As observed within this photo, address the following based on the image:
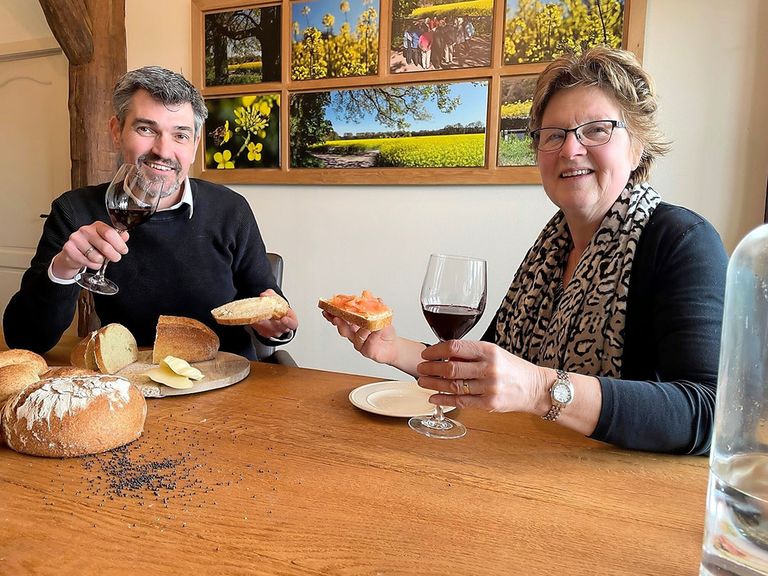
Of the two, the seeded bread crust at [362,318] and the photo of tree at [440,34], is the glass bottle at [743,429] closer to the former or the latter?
the seeded bread crust at [362,318]

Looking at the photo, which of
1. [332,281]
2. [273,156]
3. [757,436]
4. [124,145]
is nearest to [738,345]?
[757,436]

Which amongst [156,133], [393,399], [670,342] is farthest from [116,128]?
[670,342]

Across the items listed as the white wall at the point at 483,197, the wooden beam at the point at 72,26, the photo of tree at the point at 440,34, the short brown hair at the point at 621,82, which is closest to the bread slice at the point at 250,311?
the short brown hair at the point at 621,82

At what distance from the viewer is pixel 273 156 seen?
299 centimetres

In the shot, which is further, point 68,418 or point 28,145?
point 28,145

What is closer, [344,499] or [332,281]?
[344,499]

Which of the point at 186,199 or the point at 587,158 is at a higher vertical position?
the point at 587,158

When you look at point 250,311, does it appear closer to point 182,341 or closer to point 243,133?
point 182,341

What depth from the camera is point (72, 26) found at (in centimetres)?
317

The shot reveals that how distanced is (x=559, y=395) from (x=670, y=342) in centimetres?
27

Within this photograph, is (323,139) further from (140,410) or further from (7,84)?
(7,84)

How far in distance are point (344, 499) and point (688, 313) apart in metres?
0.69

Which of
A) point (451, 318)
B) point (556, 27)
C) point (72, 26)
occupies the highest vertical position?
point (72, 26)

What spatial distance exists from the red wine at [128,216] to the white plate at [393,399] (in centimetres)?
65
